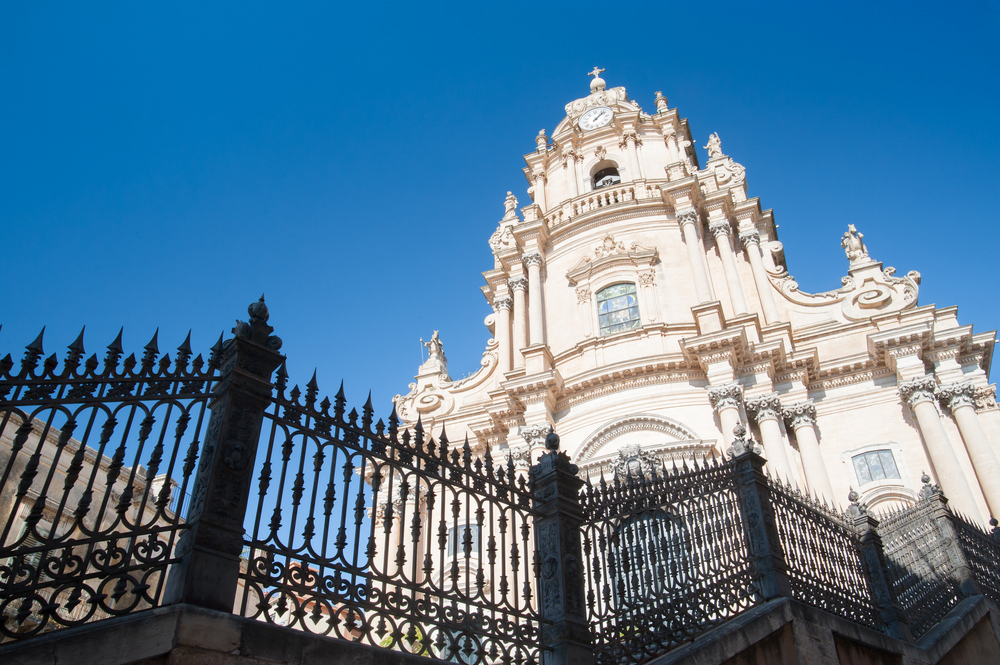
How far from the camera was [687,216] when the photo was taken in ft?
72.0

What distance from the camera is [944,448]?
16219mm

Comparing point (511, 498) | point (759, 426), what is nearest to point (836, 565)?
point (511, 498)

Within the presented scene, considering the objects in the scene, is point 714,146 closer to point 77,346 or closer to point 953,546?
point 953,546

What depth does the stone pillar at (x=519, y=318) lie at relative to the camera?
22450 mm

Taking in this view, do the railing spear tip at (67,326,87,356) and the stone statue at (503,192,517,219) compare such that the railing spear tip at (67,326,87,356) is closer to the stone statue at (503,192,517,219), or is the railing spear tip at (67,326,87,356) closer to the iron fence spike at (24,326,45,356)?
the iron fence spike at (24,326,45,356)

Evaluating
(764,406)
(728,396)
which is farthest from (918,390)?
(728,396)

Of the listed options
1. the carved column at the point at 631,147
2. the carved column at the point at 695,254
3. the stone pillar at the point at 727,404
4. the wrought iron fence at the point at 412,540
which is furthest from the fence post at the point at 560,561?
the carved column at the point at 631,147

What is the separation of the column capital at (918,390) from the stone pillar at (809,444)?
207 cm

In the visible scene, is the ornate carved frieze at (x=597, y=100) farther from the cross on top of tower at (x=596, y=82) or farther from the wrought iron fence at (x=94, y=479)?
the wrought iron fence at (x=94, y=479)

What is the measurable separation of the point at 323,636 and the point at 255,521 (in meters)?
0.85

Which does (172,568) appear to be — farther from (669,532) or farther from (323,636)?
(669,532)

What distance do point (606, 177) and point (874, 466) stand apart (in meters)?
13.6

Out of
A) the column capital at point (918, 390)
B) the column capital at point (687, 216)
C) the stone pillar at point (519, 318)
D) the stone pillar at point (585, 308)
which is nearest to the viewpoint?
the column capital at point (918, 390)

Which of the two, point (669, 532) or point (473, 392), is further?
point (473, 392)
